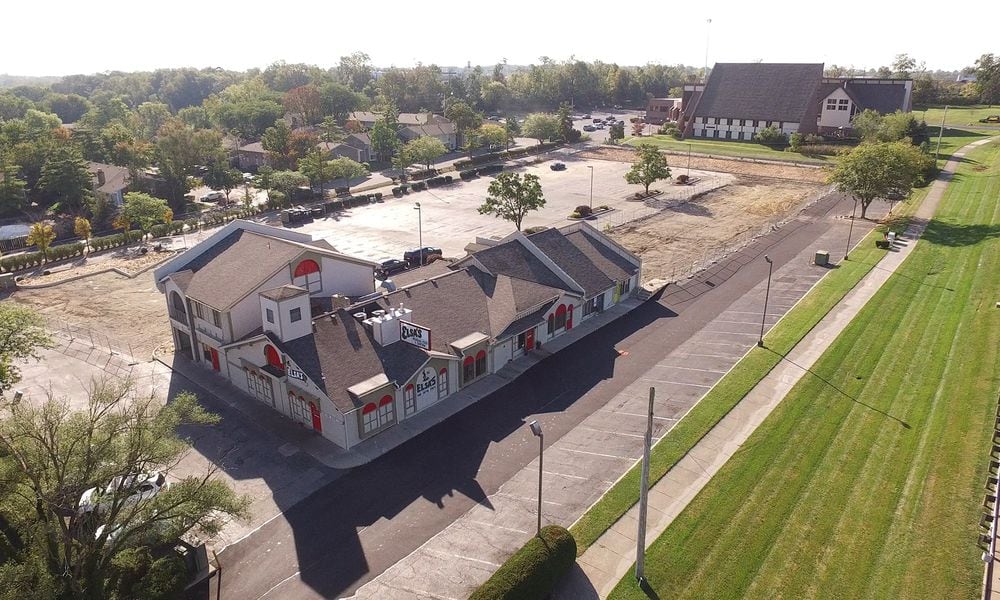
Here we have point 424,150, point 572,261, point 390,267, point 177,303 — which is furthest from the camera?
point 424,150

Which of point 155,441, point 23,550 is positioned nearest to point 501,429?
point 155,441

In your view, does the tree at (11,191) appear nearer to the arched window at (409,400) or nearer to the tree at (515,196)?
the tree at (515,196)

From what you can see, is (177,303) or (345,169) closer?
(177,303)

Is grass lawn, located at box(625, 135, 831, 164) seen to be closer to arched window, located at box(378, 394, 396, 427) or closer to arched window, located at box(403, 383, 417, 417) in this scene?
arched window, located at box(403, 383, 417, 417)

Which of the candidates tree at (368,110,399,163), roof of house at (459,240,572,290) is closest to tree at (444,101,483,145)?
tree at (368,110,399,163)

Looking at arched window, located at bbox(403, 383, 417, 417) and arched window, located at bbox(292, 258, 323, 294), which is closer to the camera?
arched window, located at bbox(403, 383, 417, 417)

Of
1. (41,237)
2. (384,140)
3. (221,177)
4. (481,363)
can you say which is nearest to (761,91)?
(384,140)

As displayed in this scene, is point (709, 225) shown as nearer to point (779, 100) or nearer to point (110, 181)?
point (779, 100)
